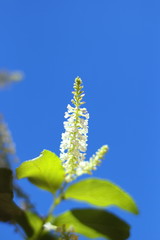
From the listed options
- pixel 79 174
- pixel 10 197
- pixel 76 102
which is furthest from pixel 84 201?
pixel 76 102

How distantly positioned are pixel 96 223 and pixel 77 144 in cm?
22

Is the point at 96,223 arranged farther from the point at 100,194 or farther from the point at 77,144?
the point at 77,144

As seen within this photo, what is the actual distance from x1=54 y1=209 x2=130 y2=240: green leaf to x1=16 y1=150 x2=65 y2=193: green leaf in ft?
0.24

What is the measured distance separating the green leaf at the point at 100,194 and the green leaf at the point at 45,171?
0.16 feet

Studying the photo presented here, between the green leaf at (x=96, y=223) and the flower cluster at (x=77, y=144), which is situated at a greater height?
the flower cluster at (x=77, y=144)

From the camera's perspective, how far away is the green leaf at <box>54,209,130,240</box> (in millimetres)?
612

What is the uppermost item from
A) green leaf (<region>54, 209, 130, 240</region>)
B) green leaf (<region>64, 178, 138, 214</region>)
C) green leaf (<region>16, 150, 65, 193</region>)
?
green leaf (<region>16, 150, 65, 193</region>)

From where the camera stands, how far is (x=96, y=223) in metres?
0.62

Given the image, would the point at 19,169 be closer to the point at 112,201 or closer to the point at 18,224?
the point at 18,224

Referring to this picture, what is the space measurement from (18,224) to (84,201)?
0.14 meters

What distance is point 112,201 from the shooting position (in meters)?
0.60

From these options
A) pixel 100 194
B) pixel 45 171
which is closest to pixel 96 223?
pixel 100 194

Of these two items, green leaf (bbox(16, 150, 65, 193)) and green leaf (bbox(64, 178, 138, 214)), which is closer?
green leaf (bbox(64, 178, 138, 214))

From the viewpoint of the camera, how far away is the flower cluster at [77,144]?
0.68 m
